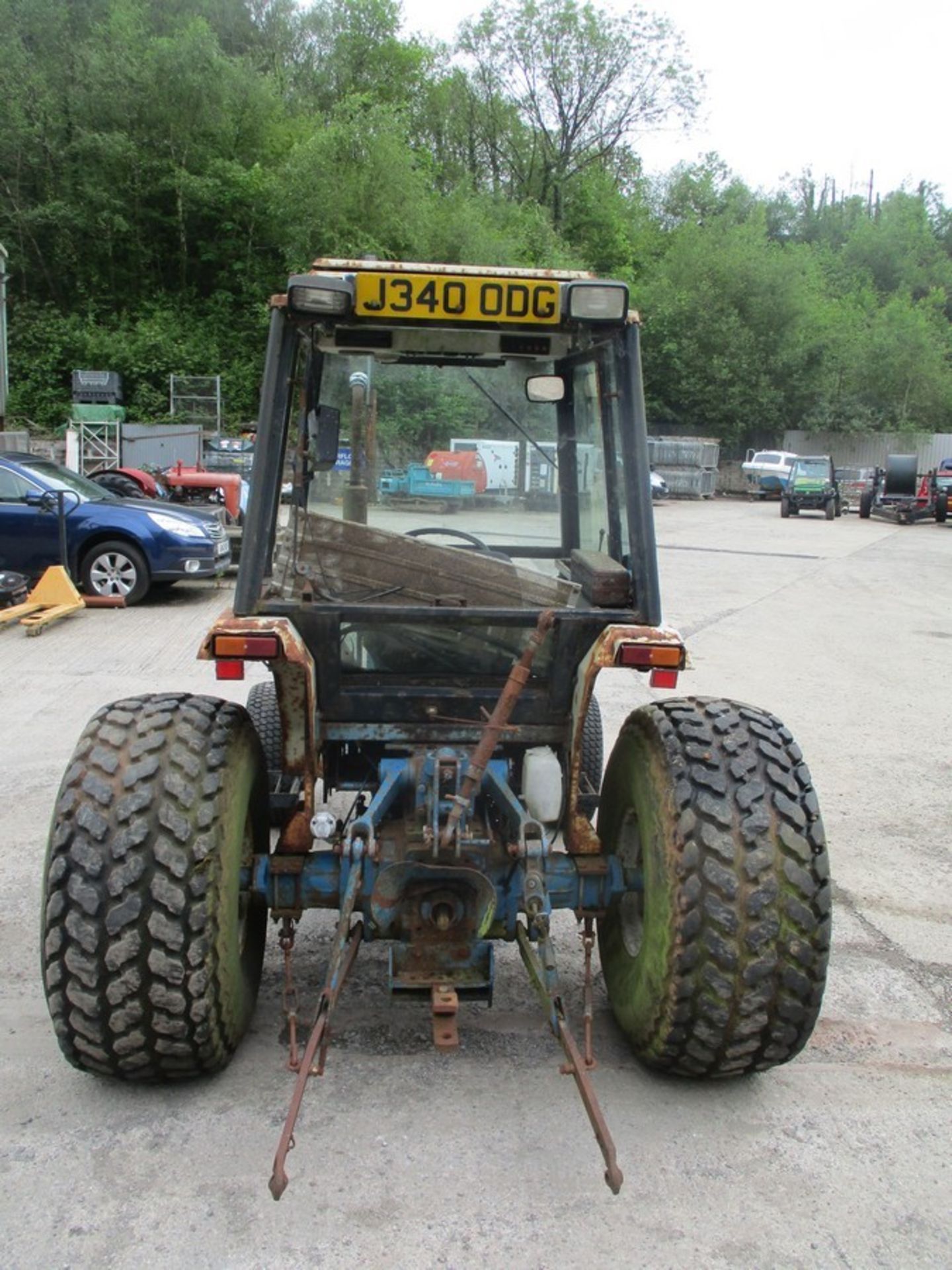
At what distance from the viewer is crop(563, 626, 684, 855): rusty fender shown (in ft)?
11.0

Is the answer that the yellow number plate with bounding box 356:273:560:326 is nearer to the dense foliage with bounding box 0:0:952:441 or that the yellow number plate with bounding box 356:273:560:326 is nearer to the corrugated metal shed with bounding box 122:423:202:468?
the corrugated metal shed with bounding box 122:423:202:468

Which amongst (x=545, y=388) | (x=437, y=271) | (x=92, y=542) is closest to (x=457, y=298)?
(x=437, y=271)

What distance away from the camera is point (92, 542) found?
1234 centimetres

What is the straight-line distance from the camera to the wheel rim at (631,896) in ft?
11.6

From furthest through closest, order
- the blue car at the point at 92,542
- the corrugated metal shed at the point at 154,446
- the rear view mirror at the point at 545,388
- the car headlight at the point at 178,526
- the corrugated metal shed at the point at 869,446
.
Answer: the corrugated metal shed at the point at 869,446 → the corrugated metal shed at the point at 154,446 → the car headlight at the point at 178,526 → the blue car at the point at 92,542 → the rear view mirror at the point at 545,388

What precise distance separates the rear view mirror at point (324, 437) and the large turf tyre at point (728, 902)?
1.57 meters

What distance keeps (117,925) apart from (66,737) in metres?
4.46

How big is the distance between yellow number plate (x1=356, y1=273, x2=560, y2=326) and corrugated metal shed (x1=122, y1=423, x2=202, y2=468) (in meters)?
21.9

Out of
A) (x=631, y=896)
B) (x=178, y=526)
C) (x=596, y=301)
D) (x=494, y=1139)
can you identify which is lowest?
(x=494, y=1139)

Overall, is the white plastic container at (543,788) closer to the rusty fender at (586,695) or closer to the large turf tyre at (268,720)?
the rusty fender at (586,695)

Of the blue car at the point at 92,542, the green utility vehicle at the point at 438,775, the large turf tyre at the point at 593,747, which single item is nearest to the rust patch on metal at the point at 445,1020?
the green utility vehicle at the point at 438,775

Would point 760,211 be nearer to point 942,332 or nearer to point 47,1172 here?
point 942,332

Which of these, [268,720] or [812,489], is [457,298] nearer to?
[268,720]

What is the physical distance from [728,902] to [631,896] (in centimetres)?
63
